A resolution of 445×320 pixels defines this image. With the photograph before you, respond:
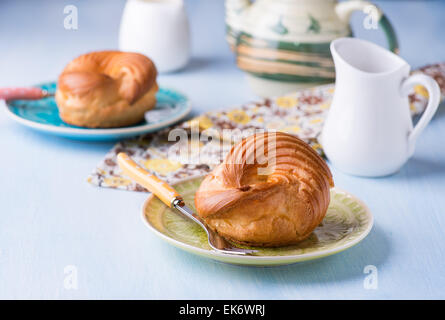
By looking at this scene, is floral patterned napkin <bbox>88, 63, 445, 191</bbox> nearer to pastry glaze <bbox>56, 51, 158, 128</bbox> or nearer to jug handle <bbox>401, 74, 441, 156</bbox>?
pastry glaze <bbox>56, 51, 158, 128</bbox>

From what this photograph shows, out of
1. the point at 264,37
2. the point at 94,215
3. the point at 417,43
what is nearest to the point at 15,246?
the point at 94,215

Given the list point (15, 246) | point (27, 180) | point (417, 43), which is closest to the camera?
point (15, 246)

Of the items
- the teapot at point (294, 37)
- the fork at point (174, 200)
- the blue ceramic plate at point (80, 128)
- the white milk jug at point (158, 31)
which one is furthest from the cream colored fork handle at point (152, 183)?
the white milk jug at point (158, 31)

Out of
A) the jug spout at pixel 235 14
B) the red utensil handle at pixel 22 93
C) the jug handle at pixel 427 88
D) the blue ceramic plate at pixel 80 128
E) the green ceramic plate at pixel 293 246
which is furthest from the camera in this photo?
the jug spout at pixel 235 14

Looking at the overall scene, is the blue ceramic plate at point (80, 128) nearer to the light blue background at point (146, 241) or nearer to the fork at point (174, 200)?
the light blue background at point (146, 241)
